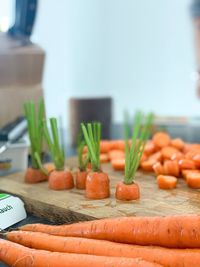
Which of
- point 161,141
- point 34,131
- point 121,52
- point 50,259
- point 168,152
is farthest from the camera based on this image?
point 121,52

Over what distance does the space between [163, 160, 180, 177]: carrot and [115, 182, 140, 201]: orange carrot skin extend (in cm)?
20

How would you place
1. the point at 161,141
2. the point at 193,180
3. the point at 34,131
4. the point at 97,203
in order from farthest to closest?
the point at 161,141, the point at 34,131, the point at 193,180, the point at 97,203

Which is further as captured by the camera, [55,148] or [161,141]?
[161,141]

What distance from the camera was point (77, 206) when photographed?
87 centimetres

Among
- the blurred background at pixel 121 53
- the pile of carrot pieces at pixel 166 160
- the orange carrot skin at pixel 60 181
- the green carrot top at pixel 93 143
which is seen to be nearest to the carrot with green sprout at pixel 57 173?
the orange carrot skin at pixel 60 181

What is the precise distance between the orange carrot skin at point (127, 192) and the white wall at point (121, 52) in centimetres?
174

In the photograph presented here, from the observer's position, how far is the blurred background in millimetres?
2555

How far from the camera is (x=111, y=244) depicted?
71cm

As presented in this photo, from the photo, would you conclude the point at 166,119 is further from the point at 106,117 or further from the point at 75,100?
the point at 75,100

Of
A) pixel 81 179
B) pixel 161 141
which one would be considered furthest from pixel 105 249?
pixel 161 141

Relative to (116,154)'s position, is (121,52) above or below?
above

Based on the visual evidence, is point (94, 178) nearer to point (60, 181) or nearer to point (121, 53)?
point (60, 181)

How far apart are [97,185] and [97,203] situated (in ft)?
0.14

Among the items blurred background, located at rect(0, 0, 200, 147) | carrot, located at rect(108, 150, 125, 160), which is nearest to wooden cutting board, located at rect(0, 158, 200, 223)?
carrot, located at rect(108, 150, 125, 160)
